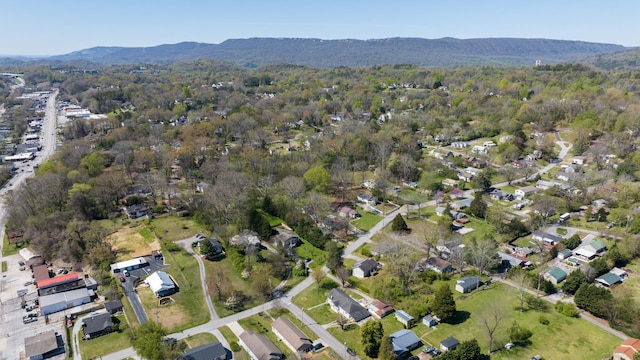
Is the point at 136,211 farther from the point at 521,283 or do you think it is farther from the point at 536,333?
the point at 536,333

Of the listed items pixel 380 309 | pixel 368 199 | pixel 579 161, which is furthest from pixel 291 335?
pixel 579 161

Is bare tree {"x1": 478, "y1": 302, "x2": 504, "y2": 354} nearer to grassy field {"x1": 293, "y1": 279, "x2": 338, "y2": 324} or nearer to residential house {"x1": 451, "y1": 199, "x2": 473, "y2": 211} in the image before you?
grassy field {"x1": 293, "y1": 279, "x2": 338, "y2": 324}

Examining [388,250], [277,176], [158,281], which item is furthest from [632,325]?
[277,176]

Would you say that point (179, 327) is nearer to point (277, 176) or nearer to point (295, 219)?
point (295, 219)

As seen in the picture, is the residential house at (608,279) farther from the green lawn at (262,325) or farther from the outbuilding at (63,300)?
the outbuilding at (63,300)

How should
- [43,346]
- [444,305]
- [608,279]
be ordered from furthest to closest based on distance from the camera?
[608,279], [444,305], [43,346]

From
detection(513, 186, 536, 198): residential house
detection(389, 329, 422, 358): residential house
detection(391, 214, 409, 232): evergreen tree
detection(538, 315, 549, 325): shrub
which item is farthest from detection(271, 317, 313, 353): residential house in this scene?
detection(513, 186, 536, 198): residential house
